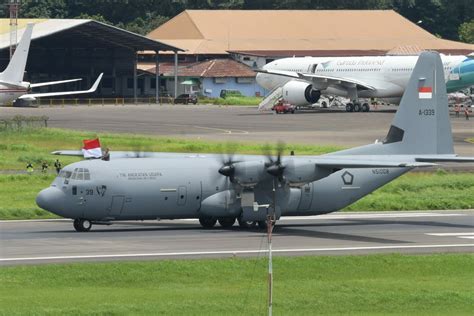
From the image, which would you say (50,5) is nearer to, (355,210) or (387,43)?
(387,43)

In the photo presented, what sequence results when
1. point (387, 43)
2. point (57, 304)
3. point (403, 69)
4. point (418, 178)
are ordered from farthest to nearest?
point (387, 43)
point (403, 69)
point (418, 178)
point (57, 304)

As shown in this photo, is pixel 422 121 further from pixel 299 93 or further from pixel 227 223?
pixel 299 93

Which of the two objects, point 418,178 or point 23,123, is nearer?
point 418,178

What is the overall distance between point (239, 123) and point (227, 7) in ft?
292

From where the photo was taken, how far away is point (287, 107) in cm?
11112

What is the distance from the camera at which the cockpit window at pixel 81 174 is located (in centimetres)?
4078

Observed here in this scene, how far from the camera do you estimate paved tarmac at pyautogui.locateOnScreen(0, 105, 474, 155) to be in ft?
268

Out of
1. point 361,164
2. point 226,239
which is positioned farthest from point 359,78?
point 226,239

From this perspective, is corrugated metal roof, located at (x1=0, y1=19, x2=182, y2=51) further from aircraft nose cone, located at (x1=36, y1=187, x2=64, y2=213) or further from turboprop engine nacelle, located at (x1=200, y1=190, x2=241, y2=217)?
aircraft nose cone, located at (x1=36, y1=187, x2=64, y2=213)

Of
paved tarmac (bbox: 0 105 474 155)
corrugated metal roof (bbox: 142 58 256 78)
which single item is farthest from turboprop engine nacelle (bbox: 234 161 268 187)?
corrugated metal roof (bbox: 142 58 256 78)

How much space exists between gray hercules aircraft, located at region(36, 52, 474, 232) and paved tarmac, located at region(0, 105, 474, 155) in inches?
1108

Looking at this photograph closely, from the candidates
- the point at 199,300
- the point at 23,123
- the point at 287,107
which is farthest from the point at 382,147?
the point at 287,107

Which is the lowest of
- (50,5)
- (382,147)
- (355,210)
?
(355,210)

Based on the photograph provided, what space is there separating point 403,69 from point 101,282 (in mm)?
82019
